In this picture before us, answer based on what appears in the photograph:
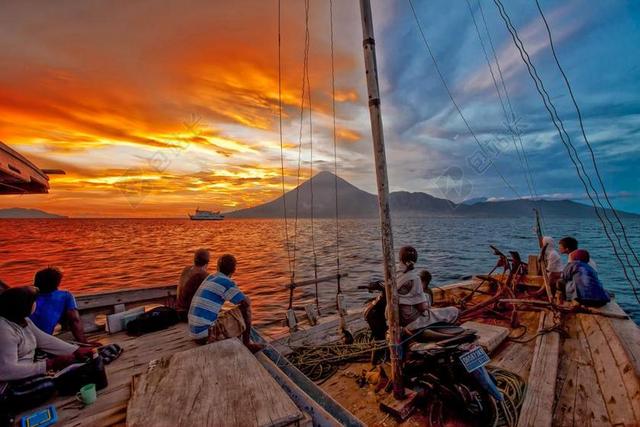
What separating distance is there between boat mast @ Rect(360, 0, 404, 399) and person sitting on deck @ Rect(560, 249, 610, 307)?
562cm

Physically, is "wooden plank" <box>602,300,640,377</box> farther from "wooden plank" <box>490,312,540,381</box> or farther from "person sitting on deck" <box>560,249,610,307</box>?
"wooden plank" <box>490,312,540,381</box>

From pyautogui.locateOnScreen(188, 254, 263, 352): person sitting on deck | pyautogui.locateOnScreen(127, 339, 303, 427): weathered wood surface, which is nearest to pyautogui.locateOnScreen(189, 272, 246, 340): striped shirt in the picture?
pyautogui.locateOnScreen(188, 254, 263, 352): person sitting on deck

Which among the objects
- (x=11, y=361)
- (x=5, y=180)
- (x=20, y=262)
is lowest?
(x=20, y=262)

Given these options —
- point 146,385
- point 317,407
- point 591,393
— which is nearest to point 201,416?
point 146,385

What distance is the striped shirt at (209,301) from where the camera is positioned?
423 cm

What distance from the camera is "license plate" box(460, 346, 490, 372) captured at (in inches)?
122

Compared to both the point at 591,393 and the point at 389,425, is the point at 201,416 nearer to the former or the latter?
the point at 389,425

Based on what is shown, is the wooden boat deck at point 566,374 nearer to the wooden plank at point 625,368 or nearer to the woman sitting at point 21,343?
the wooden plank at point 625,368

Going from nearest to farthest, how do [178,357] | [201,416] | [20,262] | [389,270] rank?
[201,416]
[178,357]
[389,270]
[20,262]

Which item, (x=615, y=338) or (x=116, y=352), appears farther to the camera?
(x=615, y=338)

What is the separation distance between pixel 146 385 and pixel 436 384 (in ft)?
10.9

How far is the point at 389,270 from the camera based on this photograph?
3.72 m

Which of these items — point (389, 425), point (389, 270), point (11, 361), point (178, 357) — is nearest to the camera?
point (11, 361)

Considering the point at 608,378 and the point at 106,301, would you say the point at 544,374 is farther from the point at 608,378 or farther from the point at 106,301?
the point at 106,301
